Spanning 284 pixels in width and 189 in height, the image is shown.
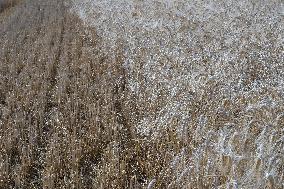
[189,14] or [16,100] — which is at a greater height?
[189,14]

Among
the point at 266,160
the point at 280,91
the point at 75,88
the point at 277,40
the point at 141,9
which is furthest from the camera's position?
the point at 141,9

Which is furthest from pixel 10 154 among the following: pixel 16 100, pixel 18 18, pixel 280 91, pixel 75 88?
pixel 18 18

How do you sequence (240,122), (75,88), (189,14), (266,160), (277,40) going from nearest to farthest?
(266,160), (240,122), (75,88), (277,40), (189,14)

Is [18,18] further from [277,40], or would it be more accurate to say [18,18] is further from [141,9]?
[277,40]

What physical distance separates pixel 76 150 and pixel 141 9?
7.70m

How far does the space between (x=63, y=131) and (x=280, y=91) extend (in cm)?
280

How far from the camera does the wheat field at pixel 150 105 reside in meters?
4.28

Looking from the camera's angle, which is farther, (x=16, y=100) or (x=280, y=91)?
(x=16, y=100)

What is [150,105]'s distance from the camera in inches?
225

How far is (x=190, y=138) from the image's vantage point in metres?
4.91

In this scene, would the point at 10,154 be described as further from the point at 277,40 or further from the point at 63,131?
the point at 277,40

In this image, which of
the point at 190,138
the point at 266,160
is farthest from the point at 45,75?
the point at 266,160

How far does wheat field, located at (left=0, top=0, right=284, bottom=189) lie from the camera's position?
4277mm

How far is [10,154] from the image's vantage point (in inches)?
200
